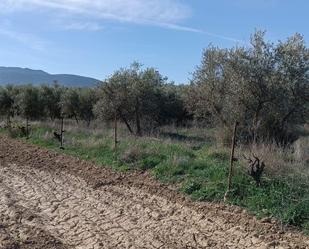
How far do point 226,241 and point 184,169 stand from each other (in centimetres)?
491

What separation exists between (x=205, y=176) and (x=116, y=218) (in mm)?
3089

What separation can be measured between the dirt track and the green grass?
16.1 inches

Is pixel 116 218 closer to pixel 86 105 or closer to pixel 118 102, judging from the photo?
pixel 118 102

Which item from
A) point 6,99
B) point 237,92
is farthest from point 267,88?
point 6,99

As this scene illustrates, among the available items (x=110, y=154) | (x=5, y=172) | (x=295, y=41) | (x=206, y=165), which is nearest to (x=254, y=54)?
(x=295, y=41)

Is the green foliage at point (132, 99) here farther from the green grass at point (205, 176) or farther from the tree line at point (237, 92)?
the green grass at point (205, 176)

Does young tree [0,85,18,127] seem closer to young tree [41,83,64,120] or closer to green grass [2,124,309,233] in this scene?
young tree [41,83,64,120]

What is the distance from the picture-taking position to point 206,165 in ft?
42.7

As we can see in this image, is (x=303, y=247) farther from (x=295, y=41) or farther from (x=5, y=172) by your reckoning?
(x=295, y=41)

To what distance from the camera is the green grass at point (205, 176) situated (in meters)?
9.27

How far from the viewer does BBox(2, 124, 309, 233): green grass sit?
927 cm

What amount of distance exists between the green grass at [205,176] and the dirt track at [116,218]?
1.34 feet

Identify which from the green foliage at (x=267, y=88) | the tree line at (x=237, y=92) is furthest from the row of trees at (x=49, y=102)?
the green foliage at (x=267, y=88)

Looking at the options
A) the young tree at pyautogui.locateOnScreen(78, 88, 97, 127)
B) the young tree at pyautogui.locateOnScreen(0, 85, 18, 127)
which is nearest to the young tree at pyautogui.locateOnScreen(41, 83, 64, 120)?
the young tree at pyautogui.locateOnScreen(78, 88, 97, 127)
